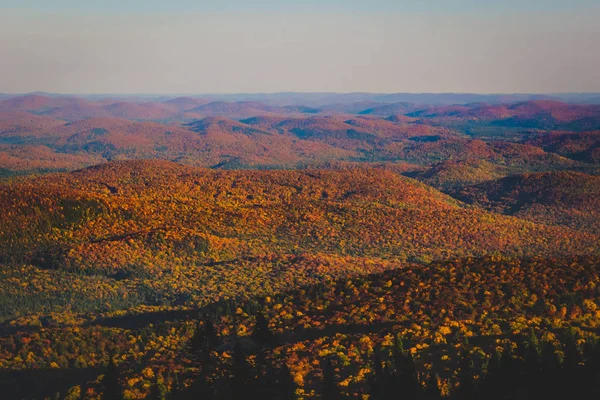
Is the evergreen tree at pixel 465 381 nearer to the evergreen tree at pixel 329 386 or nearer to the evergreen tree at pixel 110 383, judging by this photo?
the evergreen tree at pixel 329 386

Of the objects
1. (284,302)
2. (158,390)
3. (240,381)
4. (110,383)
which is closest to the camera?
(240,381)

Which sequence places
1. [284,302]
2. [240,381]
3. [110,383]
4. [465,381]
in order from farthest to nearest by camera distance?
[284,302], [465,381], [110,383], [240,381]

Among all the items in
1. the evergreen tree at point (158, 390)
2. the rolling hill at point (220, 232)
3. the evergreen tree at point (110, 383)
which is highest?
the evergreen tree at point (110, 383)

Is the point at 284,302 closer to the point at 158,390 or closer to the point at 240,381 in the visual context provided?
the point at 158,390

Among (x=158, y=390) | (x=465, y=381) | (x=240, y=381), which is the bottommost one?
(x=158, y=390)

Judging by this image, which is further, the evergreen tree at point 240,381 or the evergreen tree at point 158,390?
the evergreen tree at point 158,390

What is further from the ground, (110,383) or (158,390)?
(110,383)

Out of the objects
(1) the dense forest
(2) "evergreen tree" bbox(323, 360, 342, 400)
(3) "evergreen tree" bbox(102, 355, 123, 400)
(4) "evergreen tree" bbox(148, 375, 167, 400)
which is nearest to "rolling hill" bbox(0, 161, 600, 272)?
(1) the dense forest

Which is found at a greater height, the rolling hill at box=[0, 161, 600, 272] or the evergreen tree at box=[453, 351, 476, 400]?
the evergreen tree at box=[453, 351, 476, 400]

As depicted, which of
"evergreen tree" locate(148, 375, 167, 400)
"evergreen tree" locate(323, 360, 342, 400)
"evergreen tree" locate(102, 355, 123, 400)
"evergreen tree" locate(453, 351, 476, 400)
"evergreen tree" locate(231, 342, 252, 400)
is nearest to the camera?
"evergreen tree" locate(231, 342, 252, 400)

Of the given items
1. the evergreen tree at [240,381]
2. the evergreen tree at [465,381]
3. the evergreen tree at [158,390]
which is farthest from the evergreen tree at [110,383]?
the evergreen tree at [465,381]

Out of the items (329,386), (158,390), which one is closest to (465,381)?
(329,386)

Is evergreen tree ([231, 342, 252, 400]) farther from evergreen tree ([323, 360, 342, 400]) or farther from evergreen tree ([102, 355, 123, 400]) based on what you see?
evergreen tree ([102, 355, 123, 400])
